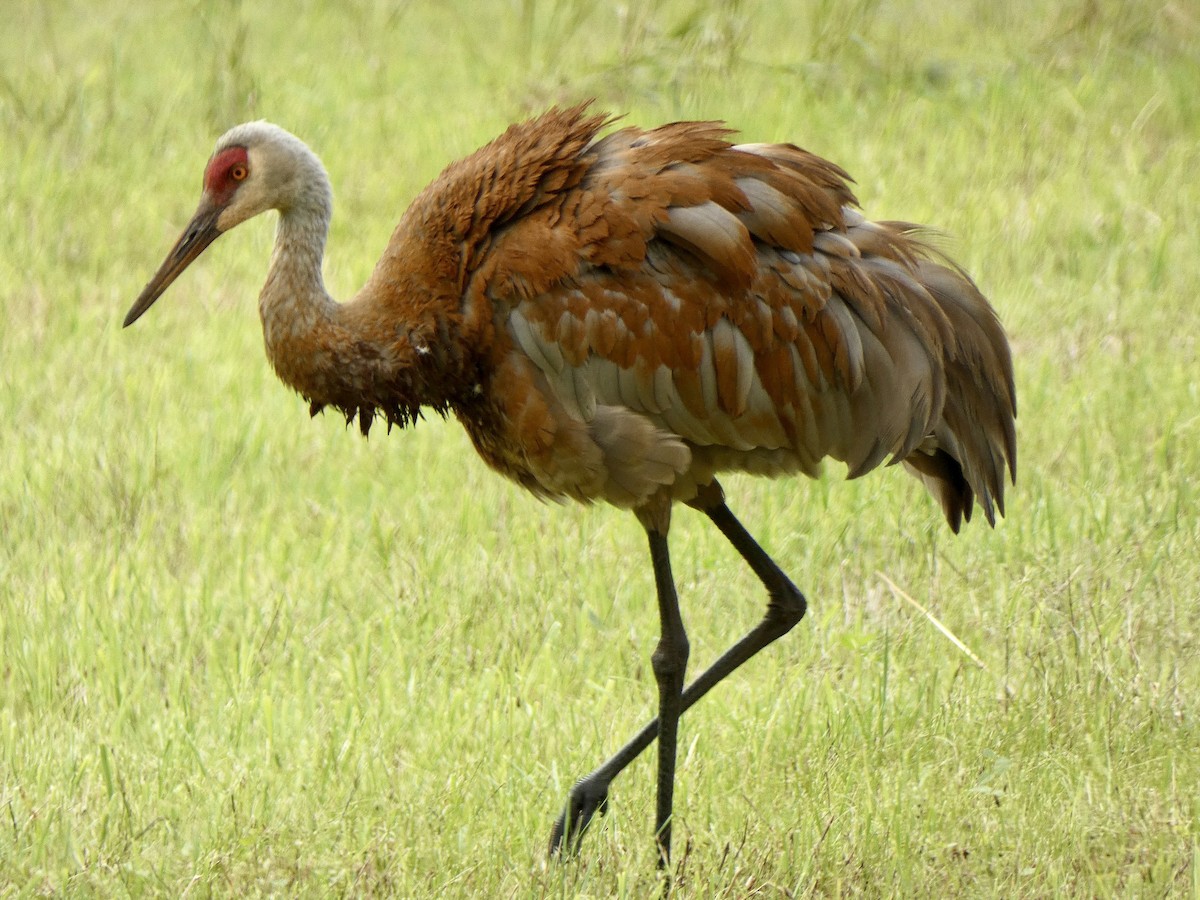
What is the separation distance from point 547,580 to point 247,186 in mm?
1529

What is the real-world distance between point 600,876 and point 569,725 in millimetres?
604

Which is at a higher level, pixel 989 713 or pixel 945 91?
pixel 945 91

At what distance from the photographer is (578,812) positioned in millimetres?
3941

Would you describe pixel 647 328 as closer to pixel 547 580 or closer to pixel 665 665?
pixel 665 665

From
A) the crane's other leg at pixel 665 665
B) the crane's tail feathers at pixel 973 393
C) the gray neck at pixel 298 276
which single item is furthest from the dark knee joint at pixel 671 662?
the gray neck at pixel 298 276

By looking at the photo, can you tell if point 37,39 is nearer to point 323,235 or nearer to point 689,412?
point 323,235

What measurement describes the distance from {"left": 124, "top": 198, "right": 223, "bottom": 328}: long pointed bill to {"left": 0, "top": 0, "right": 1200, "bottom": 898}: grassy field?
3.31 feet

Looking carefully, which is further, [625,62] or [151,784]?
[625,62]

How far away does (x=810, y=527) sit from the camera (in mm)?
5363

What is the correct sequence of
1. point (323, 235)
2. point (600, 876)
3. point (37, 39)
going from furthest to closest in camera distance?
point (37, 39), point (323, 235), point (600, 876)

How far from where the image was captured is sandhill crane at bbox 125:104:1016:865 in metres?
3.83

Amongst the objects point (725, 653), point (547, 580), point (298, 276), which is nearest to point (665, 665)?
point (725, 653)

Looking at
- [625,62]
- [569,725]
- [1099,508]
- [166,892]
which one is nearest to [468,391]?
[569,725]

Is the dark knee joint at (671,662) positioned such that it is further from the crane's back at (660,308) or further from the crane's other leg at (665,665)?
the crane's back at (660,308)
